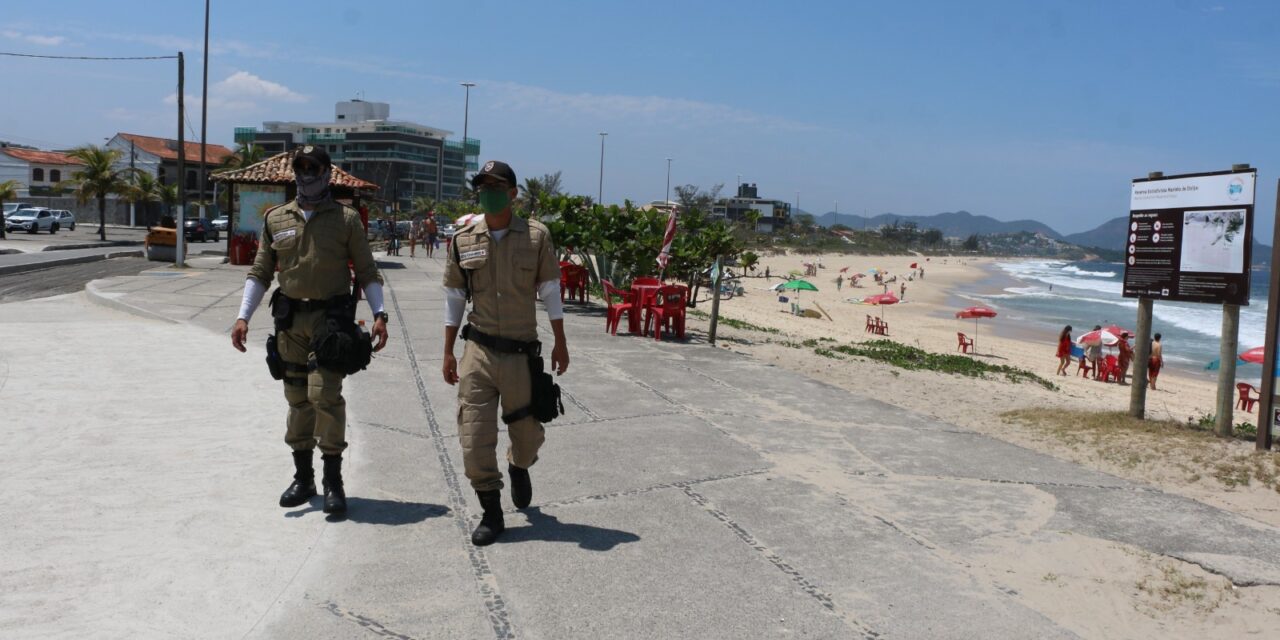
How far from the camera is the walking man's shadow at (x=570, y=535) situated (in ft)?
15.3

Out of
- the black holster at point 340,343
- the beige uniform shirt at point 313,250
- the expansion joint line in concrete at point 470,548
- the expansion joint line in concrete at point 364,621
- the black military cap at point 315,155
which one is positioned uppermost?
the black military cap at point 315,155

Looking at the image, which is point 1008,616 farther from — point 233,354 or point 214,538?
point 233,354

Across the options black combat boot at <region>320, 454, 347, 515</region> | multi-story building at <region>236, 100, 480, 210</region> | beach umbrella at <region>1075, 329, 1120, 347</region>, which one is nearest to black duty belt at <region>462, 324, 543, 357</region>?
black combat boot at <region>320, 454, 347, 515</region>

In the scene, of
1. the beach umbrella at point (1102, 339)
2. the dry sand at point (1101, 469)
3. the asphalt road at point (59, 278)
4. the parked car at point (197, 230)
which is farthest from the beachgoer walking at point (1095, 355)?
the parked car at point (197, 230)

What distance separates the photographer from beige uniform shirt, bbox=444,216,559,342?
15.0ft

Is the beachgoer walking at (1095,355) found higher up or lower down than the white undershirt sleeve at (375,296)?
lower down

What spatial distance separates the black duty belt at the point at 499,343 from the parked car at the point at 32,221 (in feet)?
147

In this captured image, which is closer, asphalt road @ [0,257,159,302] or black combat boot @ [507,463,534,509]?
black combat boot @ [507,463,534,509]

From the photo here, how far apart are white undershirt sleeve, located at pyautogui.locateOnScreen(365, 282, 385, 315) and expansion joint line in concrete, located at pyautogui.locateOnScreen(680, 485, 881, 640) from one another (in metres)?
2.09

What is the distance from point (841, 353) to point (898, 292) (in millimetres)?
42072

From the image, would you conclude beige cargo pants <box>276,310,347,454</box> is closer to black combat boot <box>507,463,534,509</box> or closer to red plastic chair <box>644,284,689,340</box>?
black combat boot <box>507,463,534,509</box>

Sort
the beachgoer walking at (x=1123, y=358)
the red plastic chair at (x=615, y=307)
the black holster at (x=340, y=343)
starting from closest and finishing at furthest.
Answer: the black holster at (x=340, y=343), the red plastic chair at (x=615, y=307), the beachgoer walking at (x=1123, y=358)

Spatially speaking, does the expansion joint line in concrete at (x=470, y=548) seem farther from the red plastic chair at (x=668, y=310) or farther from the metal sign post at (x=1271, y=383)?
the metal sign post at (x=1271, y=383)

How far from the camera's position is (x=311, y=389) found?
473 centimetres
